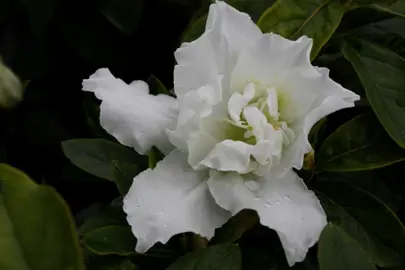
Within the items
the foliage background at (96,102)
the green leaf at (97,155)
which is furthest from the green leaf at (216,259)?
the green leaf at (97,155)

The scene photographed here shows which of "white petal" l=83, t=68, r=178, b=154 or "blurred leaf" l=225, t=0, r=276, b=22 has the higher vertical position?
"blurred leaf" l=225, t=0, r=276, b=22

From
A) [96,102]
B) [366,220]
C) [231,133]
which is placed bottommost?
[96,102]

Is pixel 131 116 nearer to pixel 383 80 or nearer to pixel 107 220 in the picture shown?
pixel 107 220

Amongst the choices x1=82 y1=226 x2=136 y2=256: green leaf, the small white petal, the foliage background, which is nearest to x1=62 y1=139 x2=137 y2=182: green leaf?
the foliage background

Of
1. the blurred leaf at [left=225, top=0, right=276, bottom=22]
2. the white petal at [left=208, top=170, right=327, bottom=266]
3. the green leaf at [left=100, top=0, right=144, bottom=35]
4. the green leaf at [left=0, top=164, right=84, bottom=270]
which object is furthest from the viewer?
the green leaf at [left=100, top=0, right=144, bottom=35]

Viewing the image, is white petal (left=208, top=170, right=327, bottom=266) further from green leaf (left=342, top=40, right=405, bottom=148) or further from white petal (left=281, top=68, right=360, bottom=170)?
green leaf (left=342, top=40, right=405, bottom=148)

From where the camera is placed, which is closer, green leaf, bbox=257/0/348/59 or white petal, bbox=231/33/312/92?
white petal, bbox=231/33/312/92

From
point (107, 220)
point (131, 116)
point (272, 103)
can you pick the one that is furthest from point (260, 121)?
point (107, 220)
